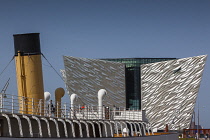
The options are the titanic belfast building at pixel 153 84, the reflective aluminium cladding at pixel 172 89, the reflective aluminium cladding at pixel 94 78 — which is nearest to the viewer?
the reflective aluminium cladding at pixel 172 89

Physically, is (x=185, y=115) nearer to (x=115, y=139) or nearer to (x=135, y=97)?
(x=135, y=97)

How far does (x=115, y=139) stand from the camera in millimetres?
20906

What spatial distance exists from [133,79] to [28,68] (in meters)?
70.5

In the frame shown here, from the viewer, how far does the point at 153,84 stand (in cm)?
8444

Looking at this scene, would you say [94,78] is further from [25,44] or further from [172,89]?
[25,44]

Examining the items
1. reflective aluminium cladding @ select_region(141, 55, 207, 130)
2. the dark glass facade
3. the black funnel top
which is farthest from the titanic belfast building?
the black funnel top

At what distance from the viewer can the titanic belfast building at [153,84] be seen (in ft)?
266

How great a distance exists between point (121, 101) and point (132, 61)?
814 cm

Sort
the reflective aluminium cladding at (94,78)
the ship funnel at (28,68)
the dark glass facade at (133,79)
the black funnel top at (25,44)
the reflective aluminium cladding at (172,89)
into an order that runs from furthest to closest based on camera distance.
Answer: the dark glass facade at (133,79) < the reflective aluminium cladding at (94,78) < the reflective aluminium cladding at (172,89) < the black funnel top at (25,44) < the ship funnel at (28,68)

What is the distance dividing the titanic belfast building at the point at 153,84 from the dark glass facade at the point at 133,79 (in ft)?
7.56

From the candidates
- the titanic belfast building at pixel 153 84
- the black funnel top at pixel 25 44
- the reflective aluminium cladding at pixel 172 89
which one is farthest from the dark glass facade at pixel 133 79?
the black funnel top at pixel 25 44

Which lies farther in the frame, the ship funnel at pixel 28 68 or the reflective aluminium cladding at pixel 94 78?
the reflective aluminium cladding at pixel 94 78

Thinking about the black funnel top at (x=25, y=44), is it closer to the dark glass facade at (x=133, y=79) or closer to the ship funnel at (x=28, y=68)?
the ship funnel at (x=28, y=68)

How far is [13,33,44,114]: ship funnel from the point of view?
20.8 metres
